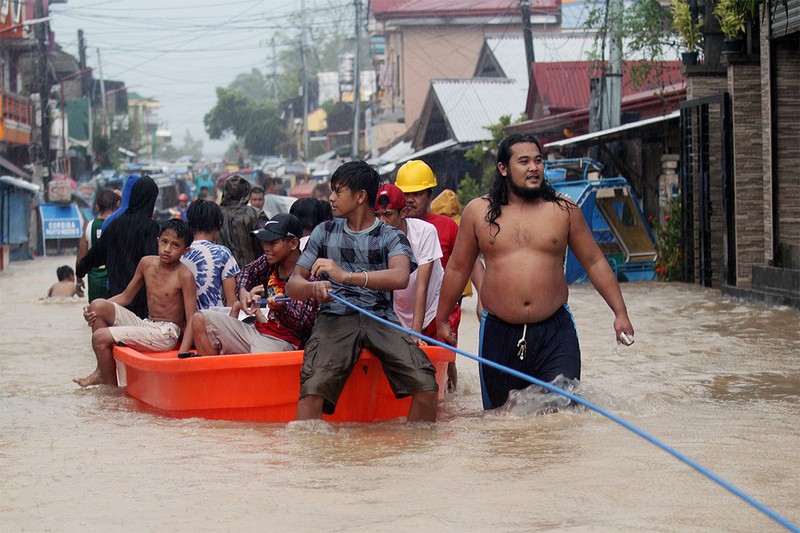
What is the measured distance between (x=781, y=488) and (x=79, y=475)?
11.1 feet

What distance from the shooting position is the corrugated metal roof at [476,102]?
3244cm

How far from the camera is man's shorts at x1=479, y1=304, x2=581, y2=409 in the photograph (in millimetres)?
6348

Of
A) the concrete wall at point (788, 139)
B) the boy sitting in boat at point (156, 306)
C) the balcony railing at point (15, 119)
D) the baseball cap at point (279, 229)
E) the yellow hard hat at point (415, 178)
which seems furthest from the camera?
the balcony railing at point (15, 119)

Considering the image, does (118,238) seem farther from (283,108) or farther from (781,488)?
(283,108)

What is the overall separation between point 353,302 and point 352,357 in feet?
0.99

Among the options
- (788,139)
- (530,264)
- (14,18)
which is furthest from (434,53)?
(530,264)

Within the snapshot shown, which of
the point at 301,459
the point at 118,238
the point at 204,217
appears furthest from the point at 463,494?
the point at 118,238

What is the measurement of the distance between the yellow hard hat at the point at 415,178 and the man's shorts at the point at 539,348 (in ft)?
6.07

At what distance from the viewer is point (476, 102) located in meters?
34.3

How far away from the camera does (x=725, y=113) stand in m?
15.6

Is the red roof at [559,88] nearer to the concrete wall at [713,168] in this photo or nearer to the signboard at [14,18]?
the concrete wall at [713,168]

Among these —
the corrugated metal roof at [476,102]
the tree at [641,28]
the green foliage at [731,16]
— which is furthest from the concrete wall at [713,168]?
the corrugated metal roof at [476,102]

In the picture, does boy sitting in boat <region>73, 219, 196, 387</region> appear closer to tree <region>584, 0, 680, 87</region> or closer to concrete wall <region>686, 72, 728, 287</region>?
concrete wall <region>686, 72, 728, 287</region>

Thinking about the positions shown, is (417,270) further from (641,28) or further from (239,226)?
(641,28)
